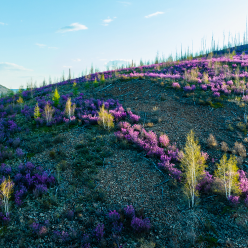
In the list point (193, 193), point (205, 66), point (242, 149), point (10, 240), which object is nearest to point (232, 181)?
point (193, 193)

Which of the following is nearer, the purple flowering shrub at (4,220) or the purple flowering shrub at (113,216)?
the purple flowering shrub at (4,220)

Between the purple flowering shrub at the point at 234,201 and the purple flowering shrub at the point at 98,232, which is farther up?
the purple flowering shrub at the point at 234,201

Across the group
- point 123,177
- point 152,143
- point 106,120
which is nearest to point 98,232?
point 123,177

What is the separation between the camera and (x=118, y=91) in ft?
55.7

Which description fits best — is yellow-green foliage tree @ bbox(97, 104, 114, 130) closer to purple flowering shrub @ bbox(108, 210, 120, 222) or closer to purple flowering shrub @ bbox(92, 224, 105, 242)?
purple flowering shrub @ bbox(108, 210, 120, 222)

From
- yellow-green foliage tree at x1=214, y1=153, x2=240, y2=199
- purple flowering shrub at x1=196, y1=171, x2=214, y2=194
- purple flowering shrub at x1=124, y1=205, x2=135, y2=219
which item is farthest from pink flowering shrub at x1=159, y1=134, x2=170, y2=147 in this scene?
purple flowering shrub at x1=124, y1=205, x2=135, y2=219

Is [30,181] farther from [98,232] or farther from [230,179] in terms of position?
[230,179]

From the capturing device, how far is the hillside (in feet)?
16.4

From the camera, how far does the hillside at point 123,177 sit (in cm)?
500

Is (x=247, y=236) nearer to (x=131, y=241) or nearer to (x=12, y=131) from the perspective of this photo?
(x=131, y=241)

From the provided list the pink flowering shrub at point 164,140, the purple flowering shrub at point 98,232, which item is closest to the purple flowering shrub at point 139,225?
the purple flowering shrub at point 98,232

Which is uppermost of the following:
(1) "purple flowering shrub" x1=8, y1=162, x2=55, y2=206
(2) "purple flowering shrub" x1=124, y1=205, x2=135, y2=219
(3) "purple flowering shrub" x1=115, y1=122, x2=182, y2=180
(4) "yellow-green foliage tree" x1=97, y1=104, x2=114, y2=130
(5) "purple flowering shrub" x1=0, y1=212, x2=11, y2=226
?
(4) "yellow-green foliage tree" x1=97, y1=104, x2=114, y2=130

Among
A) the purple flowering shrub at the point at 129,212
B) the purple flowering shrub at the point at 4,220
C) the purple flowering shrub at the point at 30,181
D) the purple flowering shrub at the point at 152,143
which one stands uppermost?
the purple flowering shrub at the point at 152,143

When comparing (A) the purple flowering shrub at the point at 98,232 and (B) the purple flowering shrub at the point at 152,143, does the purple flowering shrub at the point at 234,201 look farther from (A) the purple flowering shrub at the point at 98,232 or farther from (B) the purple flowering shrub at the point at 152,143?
(A) the purple flowering shrub at the point at 98,232
